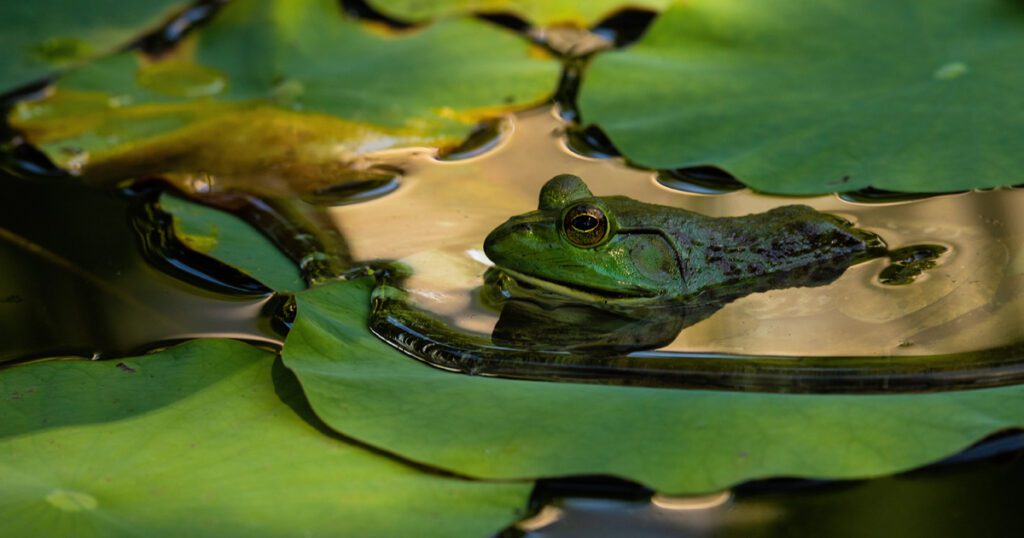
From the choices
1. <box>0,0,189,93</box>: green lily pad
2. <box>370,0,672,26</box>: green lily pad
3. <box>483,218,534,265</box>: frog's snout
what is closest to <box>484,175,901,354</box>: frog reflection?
<box>483,218,534,265</box>: frog's snout

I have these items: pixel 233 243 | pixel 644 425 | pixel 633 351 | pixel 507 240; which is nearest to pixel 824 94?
pixel 507 240

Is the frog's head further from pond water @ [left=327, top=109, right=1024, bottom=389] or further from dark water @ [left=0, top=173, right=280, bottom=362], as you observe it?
dark water @ [left=0, top=173, right=280, bottom=362]

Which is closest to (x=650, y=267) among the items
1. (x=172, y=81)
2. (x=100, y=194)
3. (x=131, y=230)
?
(x=131, y=230)

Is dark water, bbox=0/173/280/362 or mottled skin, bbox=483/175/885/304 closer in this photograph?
dark water, bbox=0/173/280/362

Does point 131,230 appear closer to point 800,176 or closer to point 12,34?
point 12,34

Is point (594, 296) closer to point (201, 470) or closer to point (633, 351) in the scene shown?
point (633, 351)

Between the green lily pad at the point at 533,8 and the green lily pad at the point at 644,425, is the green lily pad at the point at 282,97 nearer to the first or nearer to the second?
the green lily pad at the point at 533,8

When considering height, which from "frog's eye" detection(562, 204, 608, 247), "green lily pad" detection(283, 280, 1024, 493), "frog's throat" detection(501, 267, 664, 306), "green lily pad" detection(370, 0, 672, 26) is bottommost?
"frog's throat" detection(501, 267, 664, 306)
